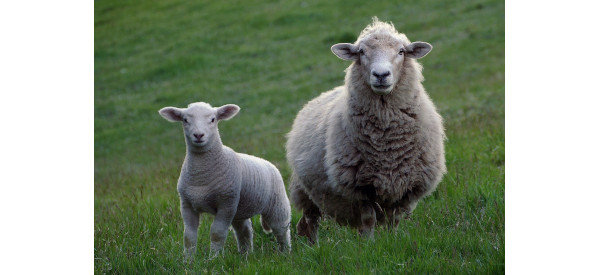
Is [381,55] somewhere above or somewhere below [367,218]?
above

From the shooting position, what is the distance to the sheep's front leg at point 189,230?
3953mm

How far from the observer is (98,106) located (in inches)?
621

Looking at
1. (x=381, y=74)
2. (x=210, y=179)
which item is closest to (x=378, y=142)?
(x=381, y=74)

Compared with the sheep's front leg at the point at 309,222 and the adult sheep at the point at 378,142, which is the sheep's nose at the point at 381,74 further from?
the sheep's front leg at the point at 309,222

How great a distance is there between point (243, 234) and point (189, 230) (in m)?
0.53

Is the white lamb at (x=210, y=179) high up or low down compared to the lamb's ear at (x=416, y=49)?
down

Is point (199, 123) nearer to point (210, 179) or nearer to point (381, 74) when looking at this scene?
point (210, 179)

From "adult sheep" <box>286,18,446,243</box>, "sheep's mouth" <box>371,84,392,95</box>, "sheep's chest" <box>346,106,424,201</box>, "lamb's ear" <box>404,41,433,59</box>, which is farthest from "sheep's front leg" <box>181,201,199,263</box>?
"lamb's ear" <box>404,41,433,59</box>

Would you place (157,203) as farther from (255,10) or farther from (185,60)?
(255,10)

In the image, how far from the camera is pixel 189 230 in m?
4.00

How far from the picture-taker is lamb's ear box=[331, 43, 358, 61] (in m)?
4.49

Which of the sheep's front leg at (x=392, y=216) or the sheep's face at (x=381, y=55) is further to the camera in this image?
the sheep's front leg at (x=392, y=216)

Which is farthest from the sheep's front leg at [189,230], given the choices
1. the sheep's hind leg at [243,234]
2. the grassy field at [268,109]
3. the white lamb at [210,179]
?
the sheep's hind leg at [243,234]

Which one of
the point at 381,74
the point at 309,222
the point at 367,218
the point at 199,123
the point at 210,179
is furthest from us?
the point at 309,222
